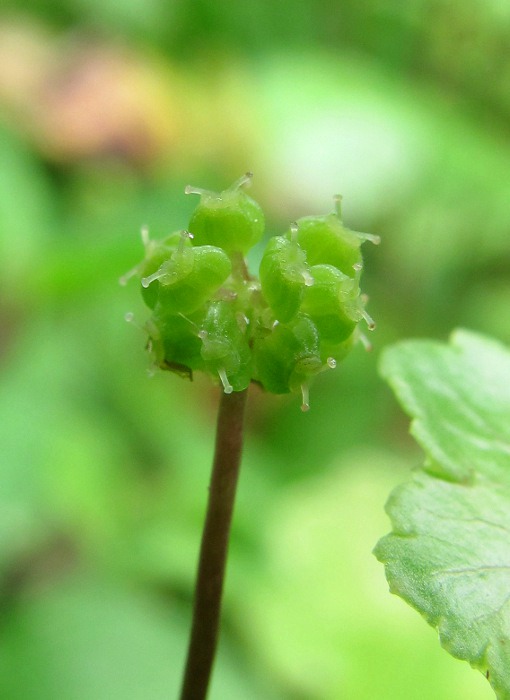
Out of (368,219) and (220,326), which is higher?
(368,219)

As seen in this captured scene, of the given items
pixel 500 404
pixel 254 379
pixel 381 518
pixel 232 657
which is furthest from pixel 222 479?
pixel 381 518

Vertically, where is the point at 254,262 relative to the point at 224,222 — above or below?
above

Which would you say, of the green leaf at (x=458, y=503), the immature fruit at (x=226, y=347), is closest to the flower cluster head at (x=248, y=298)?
the immature fruit at (x=226, y=347)

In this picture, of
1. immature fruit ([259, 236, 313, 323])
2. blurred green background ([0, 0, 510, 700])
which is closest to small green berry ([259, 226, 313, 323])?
immature fruit ([259, 236, 313, 323])

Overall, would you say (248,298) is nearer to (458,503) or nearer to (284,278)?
(284,278)

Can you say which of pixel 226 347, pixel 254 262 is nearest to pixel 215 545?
pixel 226 347

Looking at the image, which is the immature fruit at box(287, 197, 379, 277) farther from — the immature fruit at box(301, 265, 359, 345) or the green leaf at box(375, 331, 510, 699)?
the green leaf at box(375, 331, 510, 699)

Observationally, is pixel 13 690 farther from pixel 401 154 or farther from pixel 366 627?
pixel 401 154
